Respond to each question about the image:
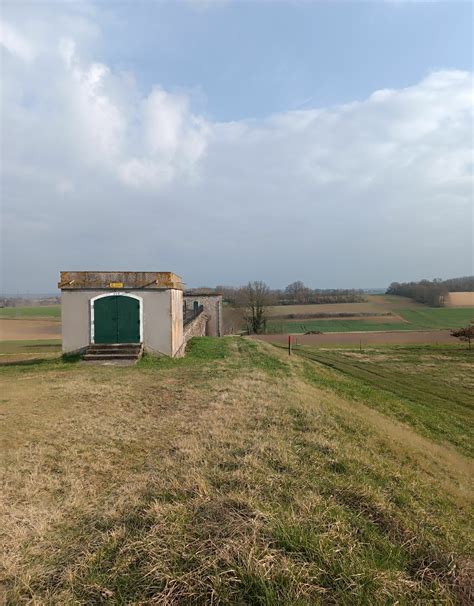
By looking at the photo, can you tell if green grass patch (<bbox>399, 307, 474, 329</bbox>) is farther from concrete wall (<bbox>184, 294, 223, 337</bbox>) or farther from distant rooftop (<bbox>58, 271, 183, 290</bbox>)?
distant rooftop (<bbox>58, 271, 183, 290</bbox>)

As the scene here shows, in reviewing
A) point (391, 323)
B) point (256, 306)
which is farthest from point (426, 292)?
point (256, 306)

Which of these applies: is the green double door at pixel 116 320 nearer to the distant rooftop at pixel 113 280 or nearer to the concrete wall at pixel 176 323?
the distant rooftop at pixel 113 280

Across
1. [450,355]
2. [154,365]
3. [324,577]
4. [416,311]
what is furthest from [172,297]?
[416,311]

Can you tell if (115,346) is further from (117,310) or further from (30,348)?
(30,348)

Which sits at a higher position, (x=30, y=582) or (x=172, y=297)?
(x=172, y=297)

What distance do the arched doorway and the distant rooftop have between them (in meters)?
0.48

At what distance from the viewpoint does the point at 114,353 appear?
13844 mm

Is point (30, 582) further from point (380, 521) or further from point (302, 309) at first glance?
point (302, 309)

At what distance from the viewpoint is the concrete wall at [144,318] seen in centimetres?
1417

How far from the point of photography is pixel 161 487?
3.89 meters

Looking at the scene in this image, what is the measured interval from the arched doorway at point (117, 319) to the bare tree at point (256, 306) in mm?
37156

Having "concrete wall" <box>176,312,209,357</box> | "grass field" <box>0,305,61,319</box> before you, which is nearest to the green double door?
"concrete wall" <box>176,312,209,357</box>

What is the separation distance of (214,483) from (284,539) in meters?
1.30

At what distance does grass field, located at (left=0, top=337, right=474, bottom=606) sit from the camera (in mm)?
2477
